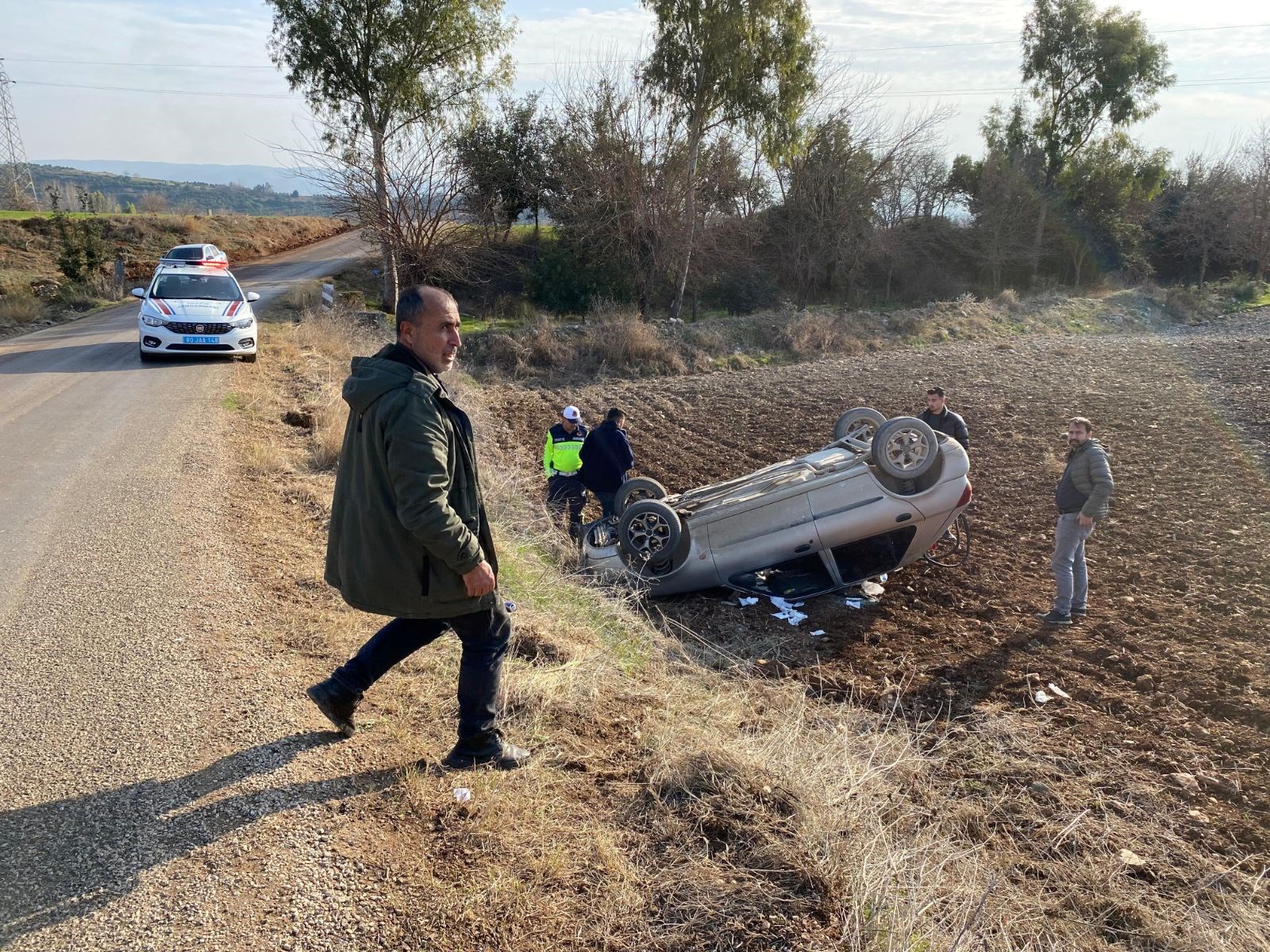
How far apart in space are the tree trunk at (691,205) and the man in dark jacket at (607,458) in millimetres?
18400

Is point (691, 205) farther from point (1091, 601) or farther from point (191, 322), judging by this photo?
point (1091, 601)

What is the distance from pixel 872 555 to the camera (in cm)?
729

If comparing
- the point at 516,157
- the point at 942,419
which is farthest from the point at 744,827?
the point at 516,157

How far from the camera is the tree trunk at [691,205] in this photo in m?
24.9

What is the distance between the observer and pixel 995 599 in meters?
7.36

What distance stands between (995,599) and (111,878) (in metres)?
6.91

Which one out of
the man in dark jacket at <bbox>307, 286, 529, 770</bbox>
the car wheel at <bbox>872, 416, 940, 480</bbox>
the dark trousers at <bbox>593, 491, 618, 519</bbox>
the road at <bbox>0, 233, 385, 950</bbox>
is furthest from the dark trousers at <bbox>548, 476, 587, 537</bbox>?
the man in dark jacket at <bbox>307, 286, 529, 770</bbox>

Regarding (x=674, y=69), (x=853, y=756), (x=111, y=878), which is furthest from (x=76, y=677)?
(x=674, y=69)

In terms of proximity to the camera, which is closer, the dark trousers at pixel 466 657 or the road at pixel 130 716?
the road at pixel 130 716

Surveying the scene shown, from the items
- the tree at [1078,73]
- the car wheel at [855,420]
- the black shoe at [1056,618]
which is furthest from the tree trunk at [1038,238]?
the black shoe at [1056,618]

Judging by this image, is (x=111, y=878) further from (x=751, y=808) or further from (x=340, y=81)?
(x=340, y=81)

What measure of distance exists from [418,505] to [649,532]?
15.1ft

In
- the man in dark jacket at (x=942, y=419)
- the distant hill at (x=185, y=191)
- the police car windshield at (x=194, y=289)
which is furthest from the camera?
the distant hill at (x=185, y=191)

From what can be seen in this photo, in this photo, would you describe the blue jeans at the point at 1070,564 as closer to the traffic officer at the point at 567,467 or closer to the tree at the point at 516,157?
the traffic officer at the point at 567,467
